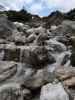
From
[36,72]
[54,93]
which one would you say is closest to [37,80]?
[36,72]

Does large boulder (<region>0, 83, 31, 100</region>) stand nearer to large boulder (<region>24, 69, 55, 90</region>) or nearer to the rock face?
→ large boulder (<region>24, 69, 55, 90</region>)

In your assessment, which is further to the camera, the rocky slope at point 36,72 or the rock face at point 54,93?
the rocky slope at point 36,72

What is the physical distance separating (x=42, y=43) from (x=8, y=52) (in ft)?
8.34

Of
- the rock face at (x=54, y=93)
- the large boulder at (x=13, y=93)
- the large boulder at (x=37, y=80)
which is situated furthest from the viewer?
the large boulder at (x=37, y=80)

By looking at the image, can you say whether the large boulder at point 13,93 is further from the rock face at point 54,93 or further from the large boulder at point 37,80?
the rock face at point 54,93

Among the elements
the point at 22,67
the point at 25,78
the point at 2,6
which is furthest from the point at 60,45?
the point at 2,6

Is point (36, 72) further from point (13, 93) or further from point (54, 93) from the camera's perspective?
point (54, 93)

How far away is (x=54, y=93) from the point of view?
6469 millimetres

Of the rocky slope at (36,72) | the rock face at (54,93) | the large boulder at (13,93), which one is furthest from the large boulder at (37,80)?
the rock face at (54,93)

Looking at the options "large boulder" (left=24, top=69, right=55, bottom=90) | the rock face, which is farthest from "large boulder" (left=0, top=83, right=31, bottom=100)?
the rock face

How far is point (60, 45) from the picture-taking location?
41.9 feet

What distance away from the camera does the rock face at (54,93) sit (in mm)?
6293

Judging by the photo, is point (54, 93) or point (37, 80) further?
point (37, 80)

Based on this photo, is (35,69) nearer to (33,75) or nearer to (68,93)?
(33,75)
